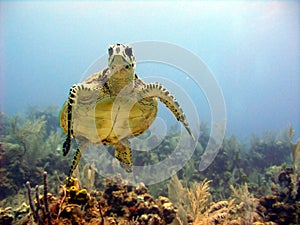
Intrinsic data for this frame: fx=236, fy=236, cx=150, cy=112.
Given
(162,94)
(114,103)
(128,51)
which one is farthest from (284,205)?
(128,51)

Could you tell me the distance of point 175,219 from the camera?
222 inches

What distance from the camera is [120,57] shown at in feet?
13.1

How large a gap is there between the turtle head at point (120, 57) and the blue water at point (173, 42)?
40.4 metres

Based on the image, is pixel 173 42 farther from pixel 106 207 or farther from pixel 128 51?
pixel 128 51

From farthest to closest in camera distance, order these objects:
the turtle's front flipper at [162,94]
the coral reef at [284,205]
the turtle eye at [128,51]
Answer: the coral reef at [284,205] < the turtle's front flipper at [162,94] < the turtle eye at [128,51]

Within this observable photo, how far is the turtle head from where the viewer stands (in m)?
3.99

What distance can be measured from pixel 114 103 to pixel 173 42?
7461cm

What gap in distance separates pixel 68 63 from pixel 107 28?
52.5 meters

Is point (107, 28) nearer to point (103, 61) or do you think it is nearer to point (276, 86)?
point (276, 86)

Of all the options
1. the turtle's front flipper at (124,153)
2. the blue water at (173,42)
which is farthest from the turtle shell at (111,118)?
the blue water at (173,42)

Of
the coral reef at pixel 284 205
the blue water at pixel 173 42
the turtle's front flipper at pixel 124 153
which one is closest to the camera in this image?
the turtle's front flipper at pixel 124 153

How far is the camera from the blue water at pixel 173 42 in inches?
2653

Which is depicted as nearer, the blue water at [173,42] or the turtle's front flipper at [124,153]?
the turtle's front flipper at [124,153]

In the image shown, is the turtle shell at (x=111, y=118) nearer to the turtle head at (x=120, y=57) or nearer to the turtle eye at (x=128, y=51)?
the turtle head at (x=120, y=57)
